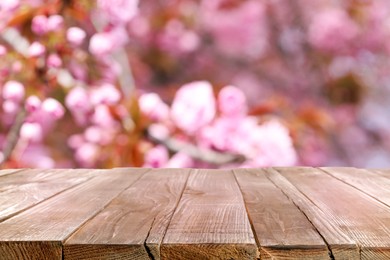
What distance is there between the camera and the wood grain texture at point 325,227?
28.3 inches

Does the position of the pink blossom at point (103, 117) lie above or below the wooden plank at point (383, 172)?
above

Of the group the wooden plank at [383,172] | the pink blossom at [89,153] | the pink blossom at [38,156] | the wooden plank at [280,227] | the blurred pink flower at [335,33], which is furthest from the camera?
the blurred pink flower at [335,33]

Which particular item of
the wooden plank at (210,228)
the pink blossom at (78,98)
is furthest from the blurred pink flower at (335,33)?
the wooden plank at (210,228)

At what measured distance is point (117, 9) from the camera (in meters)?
1.92

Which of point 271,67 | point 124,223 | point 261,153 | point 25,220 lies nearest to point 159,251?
point 124,223

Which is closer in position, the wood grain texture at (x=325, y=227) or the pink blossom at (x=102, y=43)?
the wood grain texture at (x=325, y=227)

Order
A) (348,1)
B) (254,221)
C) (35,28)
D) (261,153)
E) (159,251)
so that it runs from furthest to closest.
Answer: (348,1) → (261,153) → (35,28) → (254,221) → (159,251)

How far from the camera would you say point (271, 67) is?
3.43 meters

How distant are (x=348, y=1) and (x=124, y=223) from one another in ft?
8.93

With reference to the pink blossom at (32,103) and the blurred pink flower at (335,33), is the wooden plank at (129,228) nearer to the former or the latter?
the pink blossom at (32,103)

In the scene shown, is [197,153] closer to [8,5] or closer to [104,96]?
[104,96]

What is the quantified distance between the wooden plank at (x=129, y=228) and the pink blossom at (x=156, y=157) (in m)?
0.90

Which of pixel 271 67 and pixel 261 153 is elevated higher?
pixel 271 67

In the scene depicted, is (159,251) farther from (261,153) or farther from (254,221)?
(261,153)
